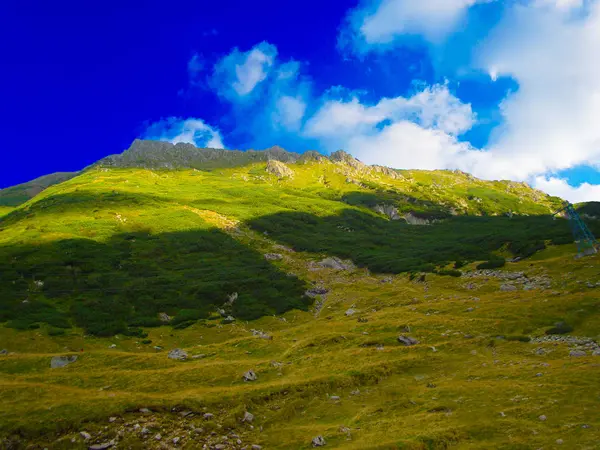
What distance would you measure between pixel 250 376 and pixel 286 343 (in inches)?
402

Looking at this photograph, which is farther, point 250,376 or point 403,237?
point 403,237

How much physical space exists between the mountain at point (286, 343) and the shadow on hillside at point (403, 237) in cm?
122

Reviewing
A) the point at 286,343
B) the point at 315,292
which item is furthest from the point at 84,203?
the point at 286,343

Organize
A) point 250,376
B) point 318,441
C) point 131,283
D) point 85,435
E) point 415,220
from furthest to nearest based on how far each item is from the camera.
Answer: point 415,220
point 131,283
point 250,376
point 85,435
point 318,441

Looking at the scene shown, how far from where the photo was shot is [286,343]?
36.8 meters

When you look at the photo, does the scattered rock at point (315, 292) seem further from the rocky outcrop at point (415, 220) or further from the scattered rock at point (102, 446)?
the rocky outcrop at point (415, 220)

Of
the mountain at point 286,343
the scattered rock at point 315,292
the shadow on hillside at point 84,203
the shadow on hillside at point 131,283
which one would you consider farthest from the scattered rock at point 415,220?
the scattered rock at point 315,292

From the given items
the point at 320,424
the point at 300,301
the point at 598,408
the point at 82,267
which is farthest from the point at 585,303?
the point at 82,267

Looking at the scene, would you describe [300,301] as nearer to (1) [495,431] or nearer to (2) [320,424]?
(2) [320,424]

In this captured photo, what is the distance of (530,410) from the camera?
56.7ft

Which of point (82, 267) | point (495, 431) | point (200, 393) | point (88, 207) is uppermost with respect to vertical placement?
point (88, 207)

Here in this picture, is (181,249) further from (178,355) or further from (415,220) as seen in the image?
(415,220)

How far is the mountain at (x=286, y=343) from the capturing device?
18.4 meters

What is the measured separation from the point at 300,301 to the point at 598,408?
1711 inches
